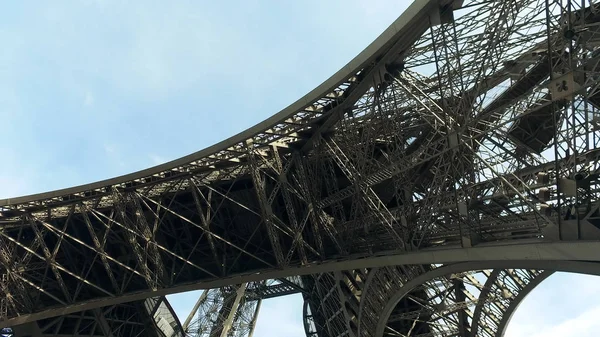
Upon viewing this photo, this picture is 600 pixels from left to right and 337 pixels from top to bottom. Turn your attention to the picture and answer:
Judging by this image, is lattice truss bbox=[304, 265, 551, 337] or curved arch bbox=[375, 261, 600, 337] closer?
curved arch bbox=[375, 261, 600, 337]

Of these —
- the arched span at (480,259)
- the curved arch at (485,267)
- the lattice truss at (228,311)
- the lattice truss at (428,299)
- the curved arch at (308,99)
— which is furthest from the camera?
the lattice truss at (228,311)

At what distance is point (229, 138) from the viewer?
21438 millimetres

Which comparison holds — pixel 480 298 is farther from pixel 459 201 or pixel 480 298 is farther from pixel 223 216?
pixel 223 216

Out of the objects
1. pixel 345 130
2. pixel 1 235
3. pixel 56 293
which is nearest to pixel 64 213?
pixel 1 235

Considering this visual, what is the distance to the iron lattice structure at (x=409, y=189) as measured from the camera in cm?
1112

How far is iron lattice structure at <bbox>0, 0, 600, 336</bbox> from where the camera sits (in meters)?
11.1

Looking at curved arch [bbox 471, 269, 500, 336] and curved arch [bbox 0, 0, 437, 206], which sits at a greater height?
curved arch [bbox 0, 0, 437, 206]

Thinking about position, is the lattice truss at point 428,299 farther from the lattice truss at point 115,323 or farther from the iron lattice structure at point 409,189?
the lattice truss at point 115,323

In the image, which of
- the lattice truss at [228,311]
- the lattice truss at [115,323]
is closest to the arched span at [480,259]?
the lattice truss at [115,323]

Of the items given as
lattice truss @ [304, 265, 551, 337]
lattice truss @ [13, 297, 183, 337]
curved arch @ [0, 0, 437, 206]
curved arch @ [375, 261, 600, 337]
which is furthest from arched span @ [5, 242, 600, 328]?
lattice truss @ [13, 297, 183, 337]

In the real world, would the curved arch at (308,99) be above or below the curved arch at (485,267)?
above

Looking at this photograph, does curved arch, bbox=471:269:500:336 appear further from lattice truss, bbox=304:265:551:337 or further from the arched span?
the arched span

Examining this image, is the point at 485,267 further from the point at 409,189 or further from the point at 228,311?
the point at 228,311

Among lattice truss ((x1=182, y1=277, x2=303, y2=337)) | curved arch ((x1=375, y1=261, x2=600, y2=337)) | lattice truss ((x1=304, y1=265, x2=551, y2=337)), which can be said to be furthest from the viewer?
lattice truss ((x1=182, y1=277, x2=303, y2=337))
